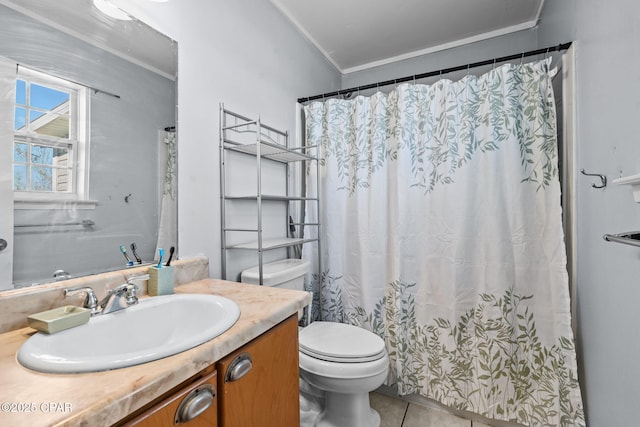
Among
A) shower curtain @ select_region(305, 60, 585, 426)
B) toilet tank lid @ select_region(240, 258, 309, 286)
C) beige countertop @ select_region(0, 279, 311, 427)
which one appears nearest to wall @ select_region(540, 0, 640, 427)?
shower curtain @ select_region(305, 60, 585, 426)

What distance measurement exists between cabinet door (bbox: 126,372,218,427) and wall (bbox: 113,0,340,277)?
720mm

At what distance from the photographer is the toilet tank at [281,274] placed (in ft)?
4.86

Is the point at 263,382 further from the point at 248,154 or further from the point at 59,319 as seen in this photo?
the point at 248,154

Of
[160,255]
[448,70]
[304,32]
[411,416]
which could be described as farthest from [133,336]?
Result: [304,32]

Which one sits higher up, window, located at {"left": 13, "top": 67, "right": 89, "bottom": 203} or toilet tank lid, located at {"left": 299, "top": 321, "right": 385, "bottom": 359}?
window, located at {"left": 13, "top": 67, "right": 89, "bottom": 203}

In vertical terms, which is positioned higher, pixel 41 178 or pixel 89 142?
pixel 89 142

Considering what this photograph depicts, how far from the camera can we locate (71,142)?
0.88 metres

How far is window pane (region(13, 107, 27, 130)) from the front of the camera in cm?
78

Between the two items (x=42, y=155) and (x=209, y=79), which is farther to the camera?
(x=209, y=79)

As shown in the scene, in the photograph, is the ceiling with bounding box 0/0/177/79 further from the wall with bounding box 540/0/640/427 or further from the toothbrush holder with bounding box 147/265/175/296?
the wall with bounding box 540/0/640/427

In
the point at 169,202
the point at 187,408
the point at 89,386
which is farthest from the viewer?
the point at 169,202

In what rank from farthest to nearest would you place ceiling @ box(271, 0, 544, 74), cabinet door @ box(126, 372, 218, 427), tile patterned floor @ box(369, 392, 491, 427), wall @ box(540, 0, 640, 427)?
1. ceiling @ box(271, 0, 544, 74)
2. tile patterned floor @ box(369, 392, 491, 427)
3. wall @ box(540, 0, 640, 427)
4. cabinet door @ box(126, 372, 218, 427)

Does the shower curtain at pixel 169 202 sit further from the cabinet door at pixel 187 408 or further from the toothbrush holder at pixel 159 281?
the cabinet door at pixel 187 408

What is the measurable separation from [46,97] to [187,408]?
0.94 metres
